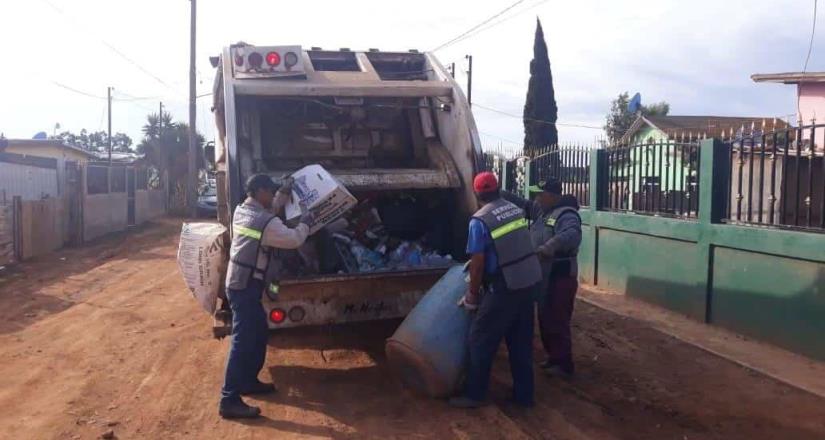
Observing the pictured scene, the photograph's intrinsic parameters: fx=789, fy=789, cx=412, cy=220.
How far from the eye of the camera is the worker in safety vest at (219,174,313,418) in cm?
516

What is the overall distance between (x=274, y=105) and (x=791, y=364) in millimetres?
4880

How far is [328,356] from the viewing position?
6.50 meters

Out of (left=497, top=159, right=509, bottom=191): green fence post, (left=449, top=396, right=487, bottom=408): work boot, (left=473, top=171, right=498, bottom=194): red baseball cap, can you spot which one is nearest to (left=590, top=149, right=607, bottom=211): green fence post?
(left=497, top=159, right=509, bottom=191): green fence post

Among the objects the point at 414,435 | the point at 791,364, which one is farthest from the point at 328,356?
the point at 791,364

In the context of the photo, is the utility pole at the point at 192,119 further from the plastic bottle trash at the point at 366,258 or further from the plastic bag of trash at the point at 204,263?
the plastic bag of trash at the point at 204,263

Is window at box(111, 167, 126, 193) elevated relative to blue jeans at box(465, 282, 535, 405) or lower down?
elevated

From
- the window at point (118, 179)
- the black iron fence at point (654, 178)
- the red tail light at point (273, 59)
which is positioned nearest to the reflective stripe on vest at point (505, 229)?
the red tail light at point (273, 59)

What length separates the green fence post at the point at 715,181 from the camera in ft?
25.2

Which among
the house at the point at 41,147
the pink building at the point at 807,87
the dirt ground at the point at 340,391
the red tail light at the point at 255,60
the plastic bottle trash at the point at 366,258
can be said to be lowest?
the dirt ground at the point at 340,391

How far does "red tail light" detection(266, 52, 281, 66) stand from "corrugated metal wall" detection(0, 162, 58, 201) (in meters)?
8.18

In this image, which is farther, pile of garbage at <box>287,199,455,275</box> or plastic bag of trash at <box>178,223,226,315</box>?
pile of garbage at <box>287,199,455,275</box>

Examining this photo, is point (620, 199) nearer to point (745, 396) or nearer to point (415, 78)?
point (415, 78)

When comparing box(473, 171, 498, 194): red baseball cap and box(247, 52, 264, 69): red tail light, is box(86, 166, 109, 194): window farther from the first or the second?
box(473, 171, 498, 194): red baseball cap

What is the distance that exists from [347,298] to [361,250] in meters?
0.75
